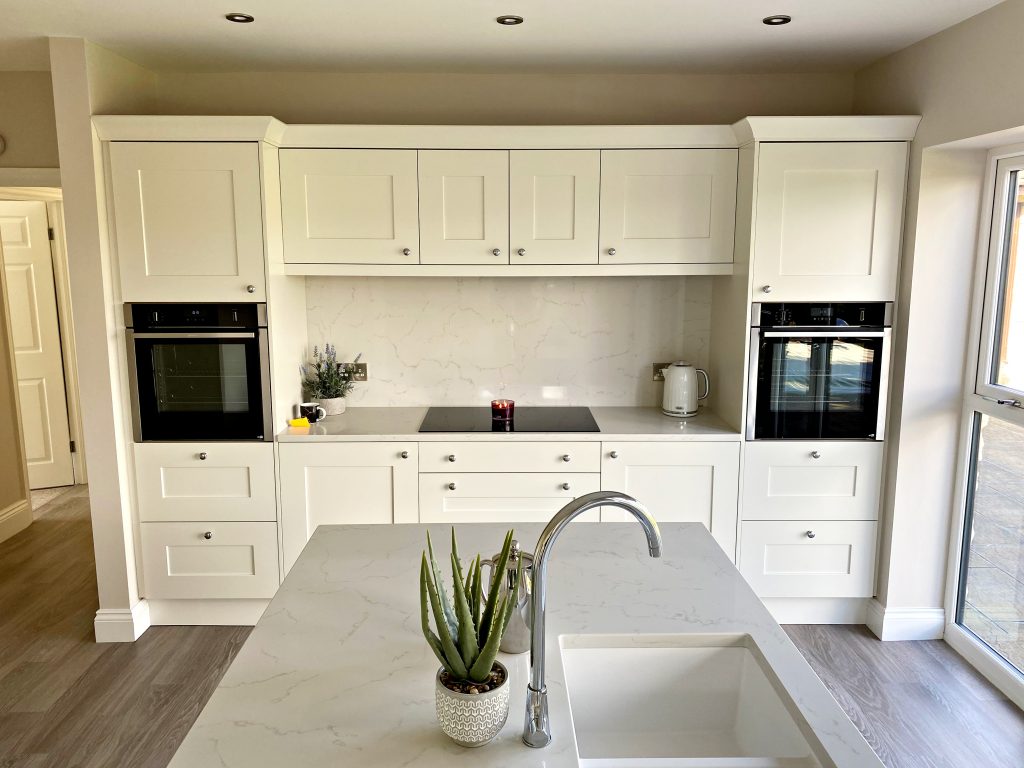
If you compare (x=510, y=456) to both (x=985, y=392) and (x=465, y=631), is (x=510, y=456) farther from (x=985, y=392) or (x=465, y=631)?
(x=465, y=631)

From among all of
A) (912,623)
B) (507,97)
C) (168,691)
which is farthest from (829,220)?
(168,691)

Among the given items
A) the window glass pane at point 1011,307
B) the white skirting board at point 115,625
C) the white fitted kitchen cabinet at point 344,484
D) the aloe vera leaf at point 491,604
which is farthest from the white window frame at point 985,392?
the white skirting board at point 115,625

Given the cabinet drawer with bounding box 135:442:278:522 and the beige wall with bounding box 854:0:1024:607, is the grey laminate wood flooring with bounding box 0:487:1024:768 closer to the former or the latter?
the beige wall with bounding box 854:0:1024:607

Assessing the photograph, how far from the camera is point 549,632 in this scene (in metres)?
1.60

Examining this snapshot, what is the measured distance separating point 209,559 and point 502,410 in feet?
4.72

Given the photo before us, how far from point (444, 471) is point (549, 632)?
177cm

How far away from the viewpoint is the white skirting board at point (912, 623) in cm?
330

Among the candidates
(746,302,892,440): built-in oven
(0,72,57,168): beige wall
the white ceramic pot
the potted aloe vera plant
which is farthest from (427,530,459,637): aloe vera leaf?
(0,72,57,168): beige wall

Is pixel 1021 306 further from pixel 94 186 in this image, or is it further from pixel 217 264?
pixel 94 186

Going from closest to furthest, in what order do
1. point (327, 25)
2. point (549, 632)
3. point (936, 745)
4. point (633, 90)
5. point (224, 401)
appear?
point (549, 632) → point (936, 745) → point (327, 25) → point (224, 401) → point (633, 90)

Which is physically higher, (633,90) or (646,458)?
(633,90)

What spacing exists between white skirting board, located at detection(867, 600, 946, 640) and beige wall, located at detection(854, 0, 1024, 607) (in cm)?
4

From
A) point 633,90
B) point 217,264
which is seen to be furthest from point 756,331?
point 217,264

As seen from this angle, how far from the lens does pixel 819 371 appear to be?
10.6 feet
